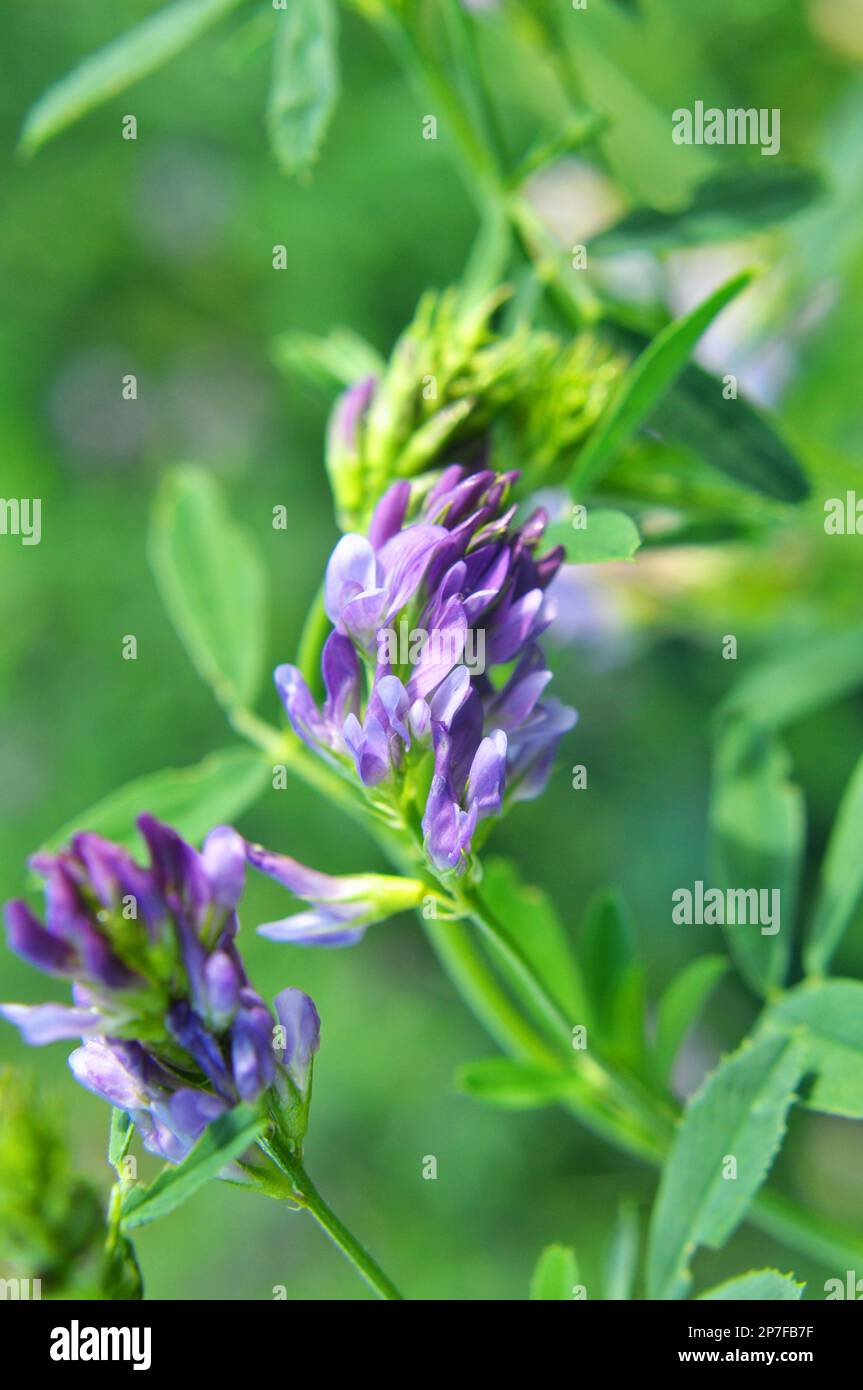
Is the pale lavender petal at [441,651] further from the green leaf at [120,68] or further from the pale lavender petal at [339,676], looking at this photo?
the green leaf at [120,68]

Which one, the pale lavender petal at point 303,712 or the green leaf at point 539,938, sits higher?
the pale lavender petal at point 303,712

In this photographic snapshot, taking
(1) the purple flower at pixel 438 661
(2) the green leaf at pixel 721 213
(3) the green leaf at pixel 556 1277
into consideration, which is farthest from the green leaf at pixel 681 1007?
(2) the green leaf at pixel 721 213

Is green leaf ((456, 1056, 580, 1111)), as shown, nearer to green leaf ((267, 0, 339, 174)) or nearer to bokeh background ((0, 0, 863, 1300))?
green leaf ((267, 0, 339, 174))

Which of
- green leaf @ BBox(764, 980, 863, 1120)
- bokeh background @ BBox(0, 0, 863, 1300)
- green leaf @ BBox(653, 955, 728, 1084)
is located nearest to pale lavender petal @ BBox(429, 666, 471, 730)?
green leaf @ BBox(764, 980, 863, 1120)

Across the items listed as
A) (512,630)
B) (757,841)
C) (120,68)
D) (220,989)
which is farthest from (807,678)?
(220,989)

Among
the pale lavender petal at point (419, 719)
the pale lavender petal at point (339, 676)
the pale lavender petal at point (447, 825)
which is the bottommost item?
the pale lavender petal at point (447, 825)
